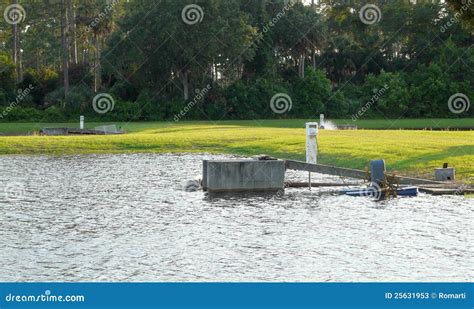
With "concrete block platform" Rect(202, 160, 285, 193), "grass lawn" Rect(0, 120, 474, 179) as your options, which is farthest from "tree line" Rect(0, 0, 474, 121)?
"concrete block platform" Rect(202, 160, 285, 193)

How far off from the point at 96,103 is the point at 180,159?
46299mm

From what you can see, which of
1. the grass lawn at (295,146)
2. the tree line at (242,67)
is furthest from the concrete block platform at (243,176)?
the tree line at (242,67)

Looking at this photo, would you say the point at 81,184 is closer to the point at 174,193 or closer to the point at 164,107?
the point at 174,193

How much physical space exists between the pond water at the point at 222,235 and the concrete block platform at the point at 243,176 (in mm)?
849

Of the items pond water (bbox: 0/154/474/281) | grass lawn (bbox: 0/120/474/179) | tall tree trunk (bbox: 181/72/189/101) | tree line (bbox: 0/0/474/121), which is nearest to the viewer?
pond water (bbox: 0/154/474/281)

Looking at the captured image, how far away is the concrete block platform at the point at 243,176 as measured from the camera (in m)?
26.3

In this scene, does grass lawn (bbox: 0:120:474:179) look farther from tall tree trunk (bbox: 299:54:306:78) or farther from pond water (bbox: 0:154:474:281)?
tall tree trunk (bbox: 299:54:306:78)

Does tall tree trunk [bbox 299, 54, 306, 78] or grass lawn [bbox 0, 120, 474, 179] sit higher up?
tall tree trunk [bbox 299, 54, 306, 78]

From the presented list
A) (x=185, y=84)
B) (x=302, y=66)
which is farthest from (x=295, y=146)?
(x=302, y=66)

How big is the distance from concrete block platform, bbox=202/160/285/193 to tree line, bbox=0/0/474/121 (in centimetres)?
4726

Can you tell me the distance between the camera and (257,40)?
8681cm

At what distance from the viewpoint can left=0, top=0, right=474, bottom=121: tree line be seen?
80438 millimetres

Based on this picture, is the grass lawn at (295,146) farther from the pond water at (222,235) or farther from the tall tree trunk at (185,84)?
the tall tree trunk at (185,84)

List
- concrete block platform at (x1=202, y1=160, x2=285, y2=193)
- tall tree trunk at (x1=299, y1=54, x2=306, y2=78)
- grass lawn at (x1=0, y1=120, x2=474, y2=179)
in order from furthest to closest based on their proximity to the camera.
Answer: tall tree trunk at (x1=299, y1=54, x2=306, y2=78) < grass lawn at (x1=0, y1=120, x2=474, y2=179) < concrete block platform at (x1=202, y1=160, x2=285, y2=193)
